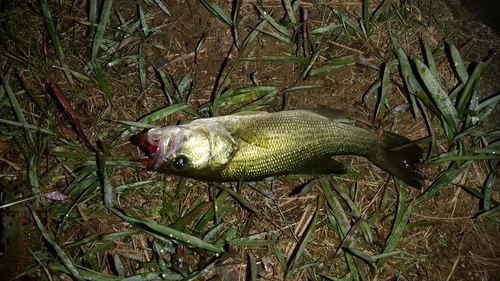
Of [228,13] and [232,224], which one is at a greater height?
[228,13]

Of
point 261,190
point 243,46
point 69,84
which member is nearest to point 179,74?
point 243,46

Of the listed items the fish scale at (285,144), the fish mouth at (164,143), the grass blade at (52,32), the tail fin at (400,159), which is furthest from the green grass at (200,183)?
the fish mouth at (164,143)

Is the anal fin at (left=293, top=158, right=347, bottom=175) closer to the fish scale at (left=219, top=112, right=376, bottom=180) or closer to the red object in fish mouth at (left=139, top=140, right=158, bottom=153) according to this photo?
→ the fish scale at (left=219, top=112, right=376, bottom=180)

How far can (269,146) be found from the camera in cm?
308

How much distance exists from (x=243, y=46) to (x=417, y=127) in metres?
1.81

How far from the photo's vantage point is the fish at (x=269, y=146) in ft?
9.73

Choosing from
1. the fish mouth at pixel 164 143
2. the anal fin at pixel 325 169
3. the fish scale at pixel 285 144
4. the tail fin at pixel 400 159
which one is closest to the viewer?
the fish mouth at pixel 164 143

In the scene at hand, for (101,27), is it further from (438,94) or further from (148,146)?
(438,94)

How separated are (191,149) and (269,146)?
0.62 metres

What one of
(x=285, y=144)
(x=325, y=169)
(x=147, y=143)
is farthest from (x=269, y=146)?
(x=147, y=143)

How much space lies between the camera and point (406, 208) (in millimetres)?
3537

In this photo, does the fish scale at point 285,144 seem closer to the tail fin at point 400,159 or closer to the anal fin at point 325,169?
the anal fin at point 325,169

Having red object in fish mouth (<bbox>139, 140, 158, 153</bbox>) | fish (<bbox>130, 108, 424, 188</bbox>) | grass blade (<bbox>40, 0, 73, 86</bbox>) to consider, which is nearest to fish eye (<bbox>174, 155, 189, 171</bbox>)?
fish (<bbox>130, 108, 424, 188</bbox>)

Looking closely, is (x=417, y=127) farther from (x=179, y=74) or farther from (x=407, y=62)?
(x=179, y=74)
